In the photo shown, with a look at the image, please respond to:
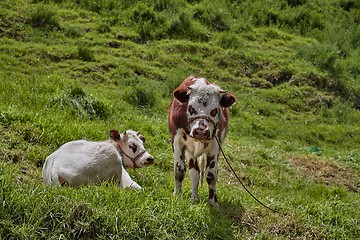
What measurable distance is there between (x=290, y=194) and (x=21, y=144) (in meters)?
3.92

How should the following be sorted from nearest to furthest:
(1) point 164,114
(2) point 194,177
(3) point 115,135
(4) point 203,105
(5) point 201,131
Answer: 1. (5) point 201,131
2. (4) point 203,105
3. (2) point 194,177
4. (3) point 115,135
5. (1) point 164,114

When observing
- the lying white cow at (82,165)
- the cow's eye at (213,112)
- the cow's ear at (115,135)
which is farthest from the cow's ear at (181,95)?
the cow's ear at (115,135)

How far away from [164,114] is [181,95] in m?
6.32

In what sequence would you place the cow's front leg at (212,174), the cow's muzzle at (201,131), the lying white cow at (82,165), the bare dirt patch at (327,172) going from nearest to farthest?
the cow's muzzle at (201,131) < the lying white cow at (82,165) < the cow's front leg at (212,174) < the bare dirt patch at (327,172)

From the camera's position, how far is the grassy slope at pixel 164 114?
4.79 m

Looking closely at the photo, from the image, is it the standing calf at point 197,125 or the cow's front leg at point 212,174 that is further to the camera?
the cow's front leg at point 212,174

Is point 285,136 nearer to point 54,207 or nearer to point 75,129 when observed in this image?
point 75,129

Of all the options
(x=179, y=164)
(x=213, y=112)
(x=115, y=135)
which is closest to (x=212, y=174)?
(x=179, y=164)

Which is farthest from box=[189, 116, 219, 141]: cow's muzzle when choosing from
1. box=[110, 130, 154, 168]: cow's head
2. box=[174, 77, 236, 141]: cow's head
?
box=[110, 130, 154, 168]: cow's head

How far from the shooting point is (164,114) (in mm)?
12008

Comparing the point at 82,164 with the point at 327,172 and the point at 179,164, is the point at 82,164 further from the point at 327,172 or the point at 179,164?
the point at 327,172

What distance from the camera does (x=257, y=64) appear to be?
16.2 meters

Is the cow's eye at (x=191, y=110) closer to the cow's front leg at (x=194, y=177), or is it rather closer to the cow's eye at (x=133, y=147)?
the cow's front leg at (x=194, y=177)

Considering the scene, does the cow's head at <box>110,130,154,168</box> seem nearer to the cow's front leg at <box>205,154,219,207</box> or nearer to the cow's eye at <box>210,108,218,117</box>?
A: the cow's front leg at <box>205,154,219,207</box>
